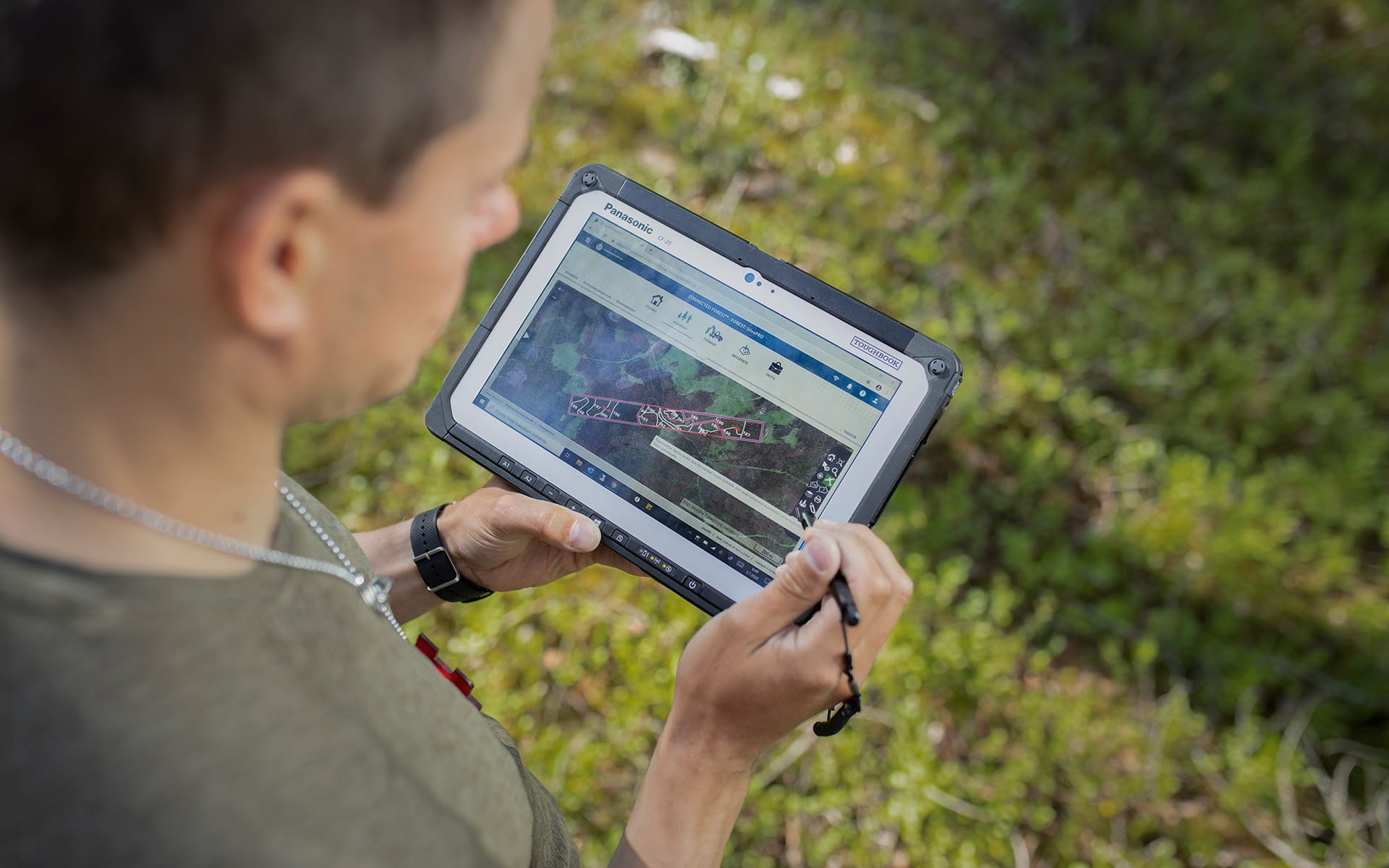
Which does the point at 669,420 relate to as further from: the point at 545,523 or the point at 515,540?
the point at 515,540

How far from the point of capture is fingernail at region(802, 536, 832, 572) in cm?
121

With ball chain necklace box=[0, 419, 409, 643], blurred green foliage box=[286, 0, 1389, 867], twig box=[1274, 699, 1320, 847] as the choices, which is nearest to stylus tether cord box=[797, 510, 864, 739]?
ball chain necklace box=[0, 419, 409, 643]

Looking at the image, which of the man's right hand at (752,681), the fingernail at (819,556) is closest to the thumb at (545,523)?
the man's right hand at (752,681)

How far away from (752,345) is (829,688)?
2.21 feet

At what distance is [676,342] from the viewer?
162cm

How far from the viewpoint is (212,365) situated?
0.73 metres

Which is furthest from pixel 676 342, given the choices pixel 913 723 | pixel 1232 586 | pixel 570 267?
pixel 1232 586

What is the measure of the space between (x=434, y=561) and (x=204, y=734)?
1.02m

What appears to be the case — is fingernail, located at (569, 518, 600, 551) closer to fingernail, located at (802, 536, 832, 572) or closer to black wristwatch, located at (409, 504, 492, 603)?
black wristwatch, located at (409, 504, 492, 603)

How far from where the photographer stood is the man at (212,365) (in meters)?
0.63

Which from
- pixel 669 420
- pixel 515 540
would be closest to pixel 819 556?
pixel 669 420

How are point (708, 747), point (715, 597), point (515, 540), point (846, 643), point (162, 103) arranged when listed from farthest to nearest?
point (515, 540) < point (715, 597) < point (708, 747) < point (846, 643) < point (162, 103)

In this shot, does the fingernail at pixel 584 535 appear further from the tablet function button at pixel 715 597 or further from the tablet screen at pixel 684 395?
the tablet function button at pixel 715 597

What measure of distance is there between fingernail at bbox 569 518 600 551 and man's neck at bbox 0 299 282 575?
0.81 meters
